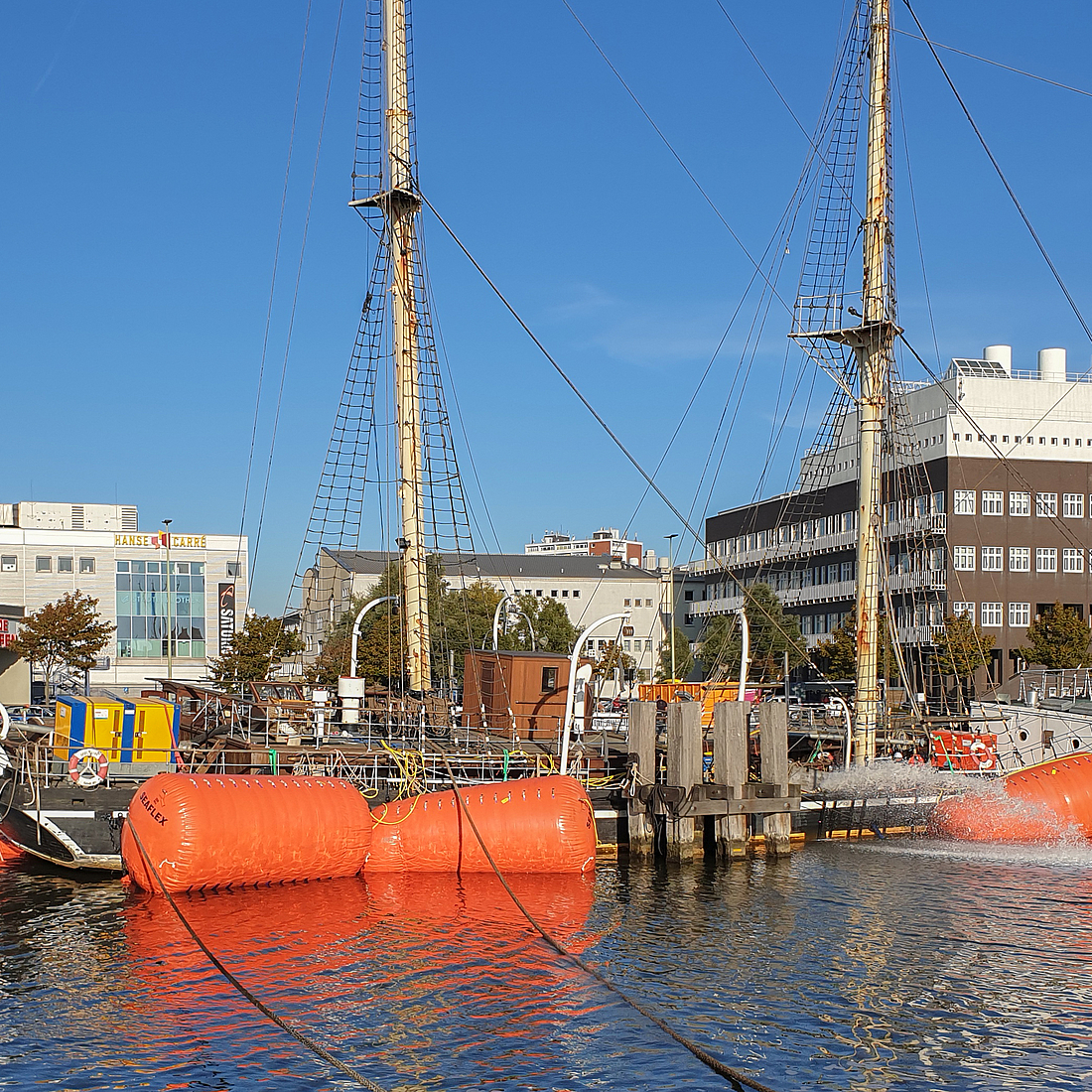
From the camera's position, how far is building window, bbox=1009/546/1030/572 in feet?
288

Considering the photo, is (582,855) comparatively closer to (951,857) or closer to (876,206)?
(951,857)

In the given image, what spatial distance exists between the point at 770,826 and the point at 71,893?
15724 mm

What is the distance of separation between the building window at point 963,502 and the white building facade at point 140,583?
5066cm

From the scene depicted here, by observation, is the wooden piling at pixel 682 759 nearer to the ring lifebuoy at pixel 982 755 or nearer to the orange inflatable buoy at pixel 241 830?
the orange inflatable buoy at pixel 241 830

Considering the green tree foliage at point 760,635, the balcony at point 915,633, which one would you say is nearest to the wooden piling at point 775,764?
the balcony at point 915,633

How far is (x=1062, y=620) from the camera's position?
77250 mm

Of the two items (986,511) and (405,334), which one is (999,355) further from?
(405,334)

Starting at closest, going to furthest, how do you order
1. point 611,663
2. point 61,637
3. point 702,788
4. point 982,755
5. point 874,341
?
point 702,788
point 982,755
point 874,341
point 611,663
point 61,637

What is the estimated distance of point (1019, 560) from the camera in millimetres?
87875

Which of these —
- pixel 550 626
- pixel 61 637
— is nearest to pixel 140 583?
pixel 61 637

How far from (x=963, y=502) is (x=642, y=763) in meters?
63.1

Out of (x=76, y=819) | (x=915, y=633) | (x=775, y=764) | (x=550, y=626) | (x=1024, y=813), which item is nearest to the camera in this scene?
(x=76, y=819)

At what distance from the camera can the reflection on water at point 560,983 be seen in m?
15.6

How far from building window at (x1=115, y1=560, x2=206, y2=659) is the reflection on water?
6951 centimetres
